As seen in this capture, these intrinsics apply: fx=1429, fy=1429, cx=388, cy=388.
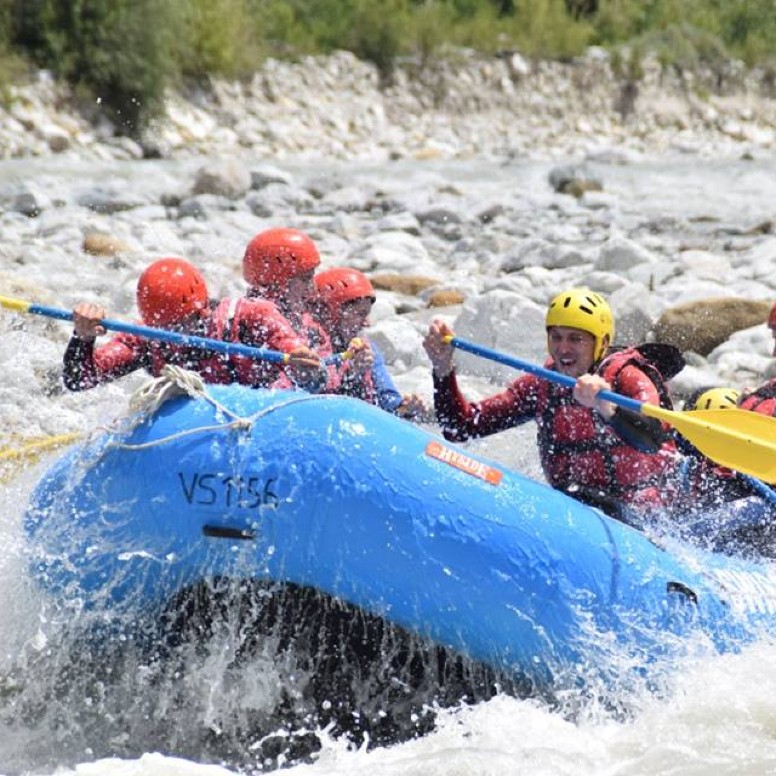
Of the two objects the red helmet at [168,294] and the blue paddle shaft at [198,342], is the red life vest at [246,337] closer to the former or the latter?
the red helmet at [168,294]

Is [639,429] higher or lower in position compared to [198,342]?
lower

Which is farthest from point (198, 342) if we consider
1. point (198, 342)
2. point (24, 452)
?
point (24, 452)

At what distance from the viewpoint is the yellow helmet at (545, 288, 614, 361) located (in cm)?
507

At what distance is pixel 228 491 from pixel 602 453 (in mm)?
1583

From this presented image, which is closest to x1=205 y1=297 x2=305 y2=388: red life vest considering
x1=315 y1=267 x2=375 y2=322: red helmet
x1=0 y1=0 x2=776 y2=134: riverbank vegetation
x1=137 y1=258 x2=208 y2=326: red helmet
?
x1=137 y1=258 x2=208 y2=326: red helmet

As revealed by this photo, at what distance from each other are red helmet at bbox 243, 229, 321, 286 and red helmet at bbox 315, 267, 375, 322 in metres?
0.14

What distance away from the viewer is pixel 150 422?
4.24 m

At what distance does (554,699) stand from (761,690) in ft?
2.26

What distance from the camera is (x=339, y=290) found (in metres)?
6.15

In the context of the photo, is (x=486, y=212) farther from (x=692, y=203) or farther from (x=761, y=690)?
(x=761, y=690)

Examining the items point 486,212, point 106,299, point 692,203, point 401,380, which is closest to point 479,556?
point 401,380

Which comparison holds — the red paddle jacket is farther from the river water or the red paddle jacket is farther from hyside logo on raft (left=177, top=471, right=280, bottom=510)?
hyside logo on raft (left=177, top=471, right=280, bottom=510)

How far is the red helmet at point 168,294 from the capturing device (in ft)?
17.3

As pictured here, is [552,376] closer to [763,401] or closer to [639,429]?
[639,429]
